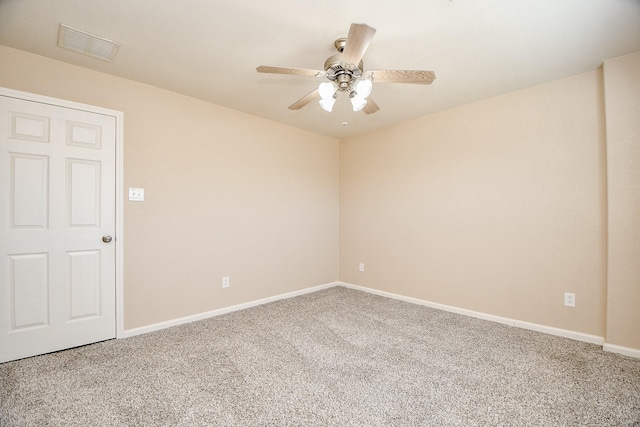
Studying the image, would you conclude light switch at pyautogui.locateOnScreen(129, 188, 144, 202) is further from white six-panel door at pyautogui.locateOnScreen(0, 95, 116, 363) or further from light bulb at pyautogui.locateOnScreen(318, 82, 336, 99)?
light bulb at pyautogui.locateOnScreen(318, 82, 336, 99)

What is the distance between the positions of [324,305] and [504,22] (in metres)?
3.12

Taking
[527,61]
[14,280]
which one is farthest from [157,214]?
[527,61]

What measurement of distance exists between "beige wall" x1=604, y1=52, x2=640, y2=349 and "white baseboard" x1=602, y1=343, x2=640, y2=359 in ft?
0.08

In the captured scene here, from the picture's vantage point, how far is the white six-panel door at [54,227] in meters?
2.12

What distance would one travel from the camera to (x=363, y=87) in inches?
70.4

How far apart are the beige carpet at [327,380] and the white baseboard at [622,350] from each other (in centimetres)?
13

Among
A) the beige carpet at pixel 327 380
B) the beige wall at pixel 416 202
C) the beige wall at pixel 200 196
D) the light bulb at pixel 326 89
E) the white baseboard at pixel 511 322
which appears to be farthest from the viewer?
the beige wall at pixel 200 196

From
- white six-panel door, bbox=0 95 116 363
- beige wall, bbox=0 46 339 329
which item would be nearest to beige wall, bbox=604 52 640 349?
beige wall, bbox=0 46 339 329

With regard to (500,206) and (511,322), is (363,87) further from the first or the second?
(511,322)

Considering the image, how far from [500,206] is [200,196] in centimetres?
318

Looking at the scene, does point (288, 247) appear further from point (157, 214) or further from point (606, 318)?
point (606, 318)

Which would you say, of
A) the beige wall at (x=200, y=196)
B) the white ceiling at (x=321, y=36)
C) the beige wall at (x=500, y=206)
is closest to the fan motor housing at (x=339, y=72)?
the white ceiling at (x=321, y=36)

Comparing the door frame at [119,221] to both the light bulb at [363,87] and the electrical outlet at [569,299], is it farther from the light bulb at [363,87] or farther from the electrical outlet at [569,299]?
the electrical outlet at [569,299]

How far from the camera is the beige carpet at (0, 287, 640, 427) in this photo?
155cm
